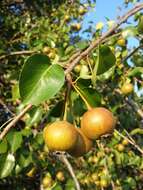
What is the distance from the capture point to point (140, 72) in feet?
9.23

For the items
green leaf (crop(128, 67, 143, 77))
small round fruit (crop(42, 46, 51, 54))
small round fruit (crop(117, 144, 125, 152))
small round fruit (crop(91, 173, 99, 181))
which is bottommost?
small round fruit (crop(91, 173, 99, 181))

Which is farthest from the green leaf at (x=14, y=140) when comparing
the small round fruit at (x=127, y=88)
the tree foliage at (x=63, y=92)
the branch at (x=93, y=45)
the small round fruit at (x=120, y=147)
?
the small round fruit at (x=120, y=147)

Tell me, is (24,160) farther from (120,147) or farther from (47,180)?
(120,147)

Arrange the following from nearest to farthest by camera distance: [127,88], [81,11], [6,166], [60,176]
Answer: [6,166], [127,88], [60,176], [81,11]

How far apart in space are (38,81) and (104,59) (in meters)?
0.22

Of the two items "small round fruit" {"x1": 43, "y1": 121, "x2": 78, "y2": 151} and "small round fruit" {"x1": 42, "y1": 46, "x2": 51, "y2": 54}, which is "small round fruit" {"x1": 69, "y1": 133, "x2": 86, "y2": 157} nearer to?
"small round fruit" {"x1": 43, "y1": 121, "x2": 78, "y2": 151}

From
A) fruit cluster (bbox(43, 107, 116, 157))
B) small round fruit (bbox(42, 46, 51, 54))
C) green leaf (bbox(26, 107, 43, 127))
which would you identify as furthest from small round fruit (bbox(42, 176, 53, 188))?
fruit cluster (bbox(43, 107, 116, 157))

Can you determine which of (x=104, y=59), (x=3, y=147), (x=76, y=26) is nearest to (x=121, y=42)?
(x=3, y=147)

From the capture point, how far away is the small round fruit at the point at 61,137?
110 centimetres

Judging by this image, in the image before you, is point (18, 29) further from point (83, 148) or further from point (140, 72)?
point (83, 148)

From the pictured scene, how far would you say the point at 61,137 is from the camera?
3.61ft

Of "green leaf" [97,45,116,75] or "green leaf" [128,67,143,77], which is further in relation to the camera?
"green leaf" [128,67,143,77]

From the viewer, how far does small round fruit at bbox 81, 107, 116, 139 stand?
1.14m

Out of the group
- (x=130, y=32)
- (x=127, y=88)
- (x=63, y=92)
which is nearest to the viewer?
(x=130, y=32)
